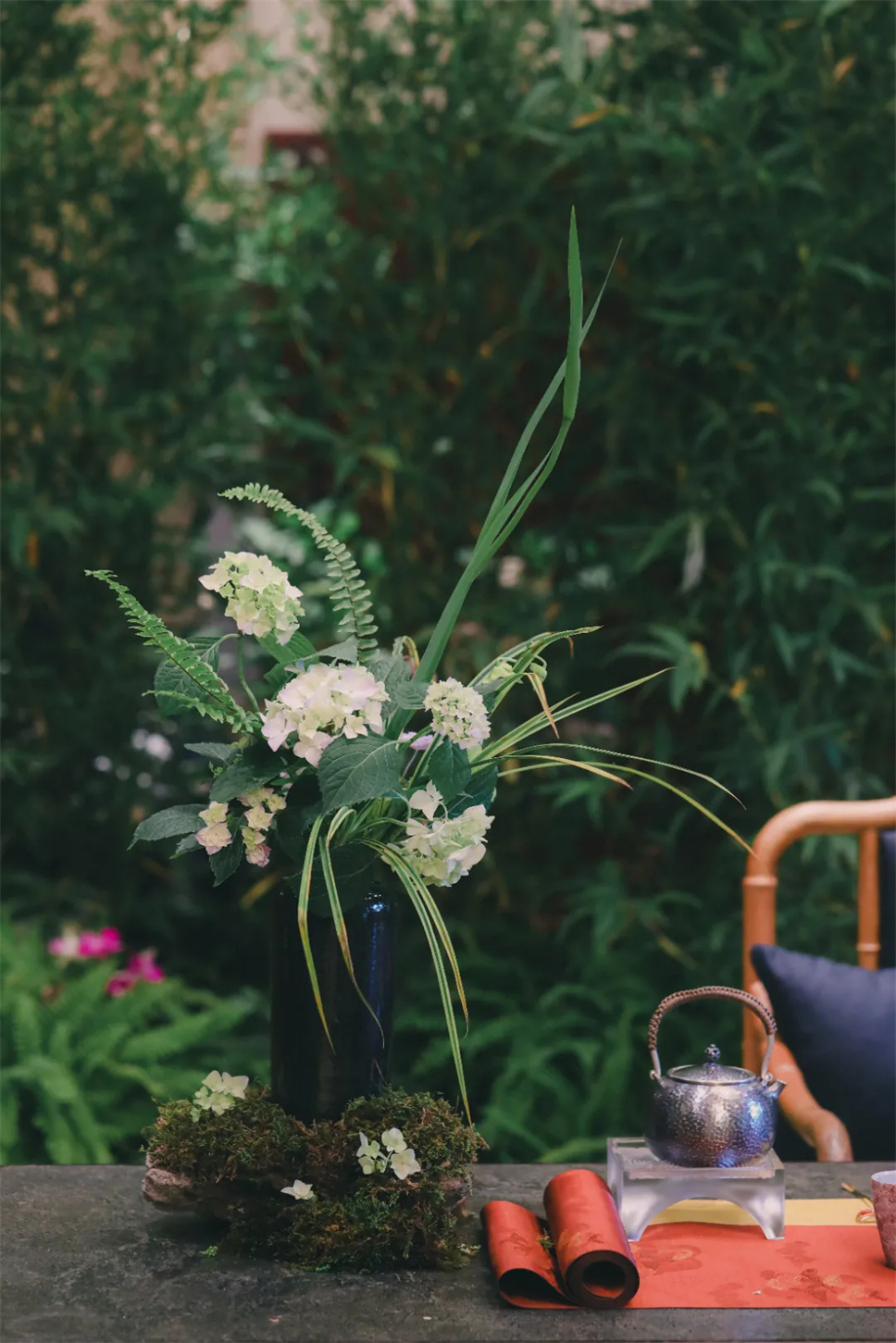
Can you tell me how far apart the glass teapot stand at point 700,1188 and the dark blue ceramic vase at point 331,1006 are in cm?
22

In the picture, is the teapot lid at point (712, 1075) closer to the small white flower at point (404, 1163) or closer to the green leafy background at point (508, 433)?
the small white flower at point (404, 1163)

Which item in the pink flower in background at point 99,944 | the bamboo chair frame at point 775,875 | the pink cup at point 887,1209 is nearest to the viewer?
the pink cup at point 887,1209

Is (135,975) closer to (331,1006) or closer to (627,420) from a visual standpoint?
(627,420)

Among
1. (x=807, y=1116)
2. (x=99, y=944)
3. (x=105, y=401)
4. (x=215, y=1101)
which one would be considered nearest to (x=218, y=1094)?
(x=215, y=1101)

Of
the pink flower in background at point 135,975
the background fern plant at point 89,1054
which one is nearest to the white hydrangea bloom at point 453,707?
the background fern plant at point 89,1054

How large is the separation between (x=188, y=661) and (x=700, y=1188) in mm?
581

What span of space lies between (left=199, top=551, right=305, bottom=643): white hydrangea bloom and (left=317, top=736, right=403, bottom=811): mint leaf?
108 mm

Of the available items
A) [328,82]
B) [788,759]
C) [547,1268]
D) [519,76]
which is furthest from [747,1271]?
[328,82]

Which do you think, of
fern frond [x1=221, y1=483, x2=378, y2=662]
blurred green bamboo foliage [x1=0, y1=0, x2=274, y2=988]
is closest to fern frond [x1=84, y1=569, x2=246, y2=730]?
fern frond [x1=221, y1=483, x2=378, y2=662]

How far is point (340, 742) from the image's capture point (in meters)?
0.92

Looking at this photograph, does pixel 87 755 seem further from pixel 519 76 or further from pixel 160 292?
pixel 519 76

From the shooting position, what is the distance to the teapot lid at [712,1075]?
0.99 meters

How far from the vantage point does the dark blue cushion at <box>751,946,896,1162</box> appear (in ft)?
4.68

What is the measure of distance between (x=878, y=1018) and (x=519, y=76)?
5.75 feet
